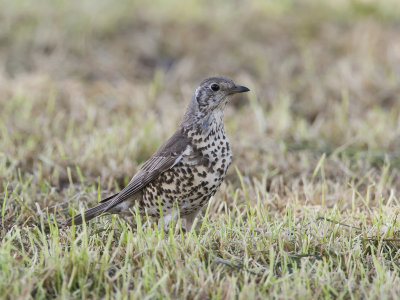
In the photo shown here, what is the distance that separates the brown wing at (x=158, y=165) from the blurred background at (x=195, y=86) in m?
0.55

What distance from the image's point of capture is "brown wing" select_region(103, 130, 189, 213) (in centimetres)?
404

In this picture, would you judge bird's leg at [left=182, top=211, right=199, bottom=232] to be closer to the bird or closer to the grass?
the bird

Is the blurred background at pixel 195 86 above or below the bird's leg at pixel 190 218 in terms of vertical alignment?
above

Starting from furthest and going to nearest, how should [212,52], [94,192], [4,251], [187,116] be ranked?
[212,52] → [94,192] → [187,116] → [4,251]

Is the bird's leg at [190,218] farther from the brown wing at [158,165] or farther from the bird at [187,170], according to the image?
the brown wing at [158,165]

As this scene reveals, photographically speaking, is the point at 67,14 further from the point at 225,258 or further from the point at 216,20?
the point at 225,258

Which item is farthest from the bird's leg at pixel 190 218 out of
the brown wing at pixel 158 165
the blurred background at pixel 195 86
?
the blurred background at pixel 195 86

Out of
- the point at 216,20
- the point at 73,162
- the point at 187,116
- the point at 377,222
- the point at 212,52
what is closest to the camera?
the point at 377,222

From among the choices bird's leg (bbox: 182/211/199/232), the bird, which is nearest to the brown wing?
the bird

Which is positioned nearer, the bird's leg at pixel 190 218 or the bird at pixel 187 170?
the bird at pixel 187 170

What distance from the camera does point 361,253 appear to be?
3.51m

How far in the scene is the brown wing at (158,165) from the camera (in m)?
4.04

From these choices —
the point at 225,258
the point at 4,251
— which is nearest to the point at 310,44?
the point at 225,258

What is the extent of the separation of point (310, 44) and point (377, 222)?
4.93 meters
